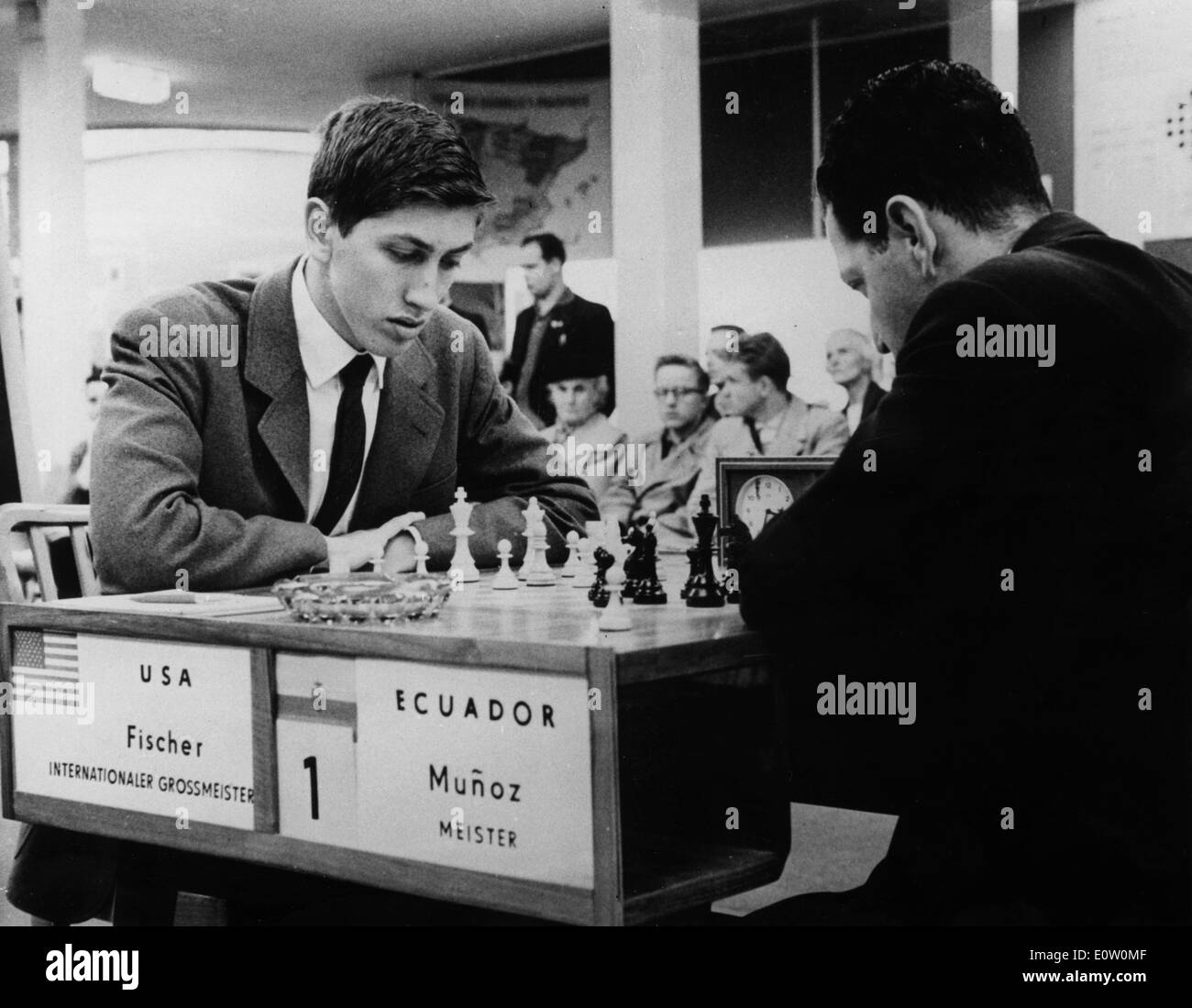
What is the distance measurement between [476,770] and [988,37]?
14.3ft

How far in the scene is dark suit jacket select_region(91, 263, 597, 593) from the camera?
1.98 meters

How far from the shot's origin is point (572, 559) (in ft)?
7.20

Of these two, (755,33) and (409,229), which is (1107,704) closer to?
(409,229)

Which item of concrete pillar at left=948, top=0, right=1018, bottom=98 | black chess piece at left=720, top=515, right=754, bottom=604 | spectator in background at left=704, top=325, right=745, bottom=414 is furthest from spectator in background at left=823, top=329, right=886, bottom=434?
black chess piece at left=720, top=515, right=754, bottom=604

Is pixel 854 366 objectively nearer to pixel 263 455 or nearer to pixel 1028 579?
pixel 263 455

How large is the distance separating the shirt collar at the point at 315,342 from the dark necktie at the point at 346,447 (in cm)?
2

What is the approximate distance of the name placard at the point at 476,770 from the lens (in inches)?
51.7

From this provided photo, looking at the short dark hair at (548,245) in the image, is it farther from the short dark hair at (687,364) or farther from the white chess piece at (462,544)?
the white chess piece at (462,544)

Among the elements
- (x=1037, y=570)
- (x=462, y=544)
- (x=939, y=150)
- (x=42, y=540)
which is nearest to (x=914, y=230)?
(x=939, y=150)

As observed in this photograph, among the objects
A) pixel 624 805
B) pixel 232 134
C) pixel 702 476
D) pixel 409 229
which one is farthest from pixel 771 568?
pixel 232 134

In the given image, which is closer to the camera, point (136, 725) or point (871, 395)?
point (136, 725)

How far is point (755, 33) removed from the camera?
5922 mm

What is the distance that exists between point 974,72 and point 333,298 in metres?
1.10

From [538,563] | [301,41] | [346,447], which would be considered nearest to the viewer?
[538,563]
